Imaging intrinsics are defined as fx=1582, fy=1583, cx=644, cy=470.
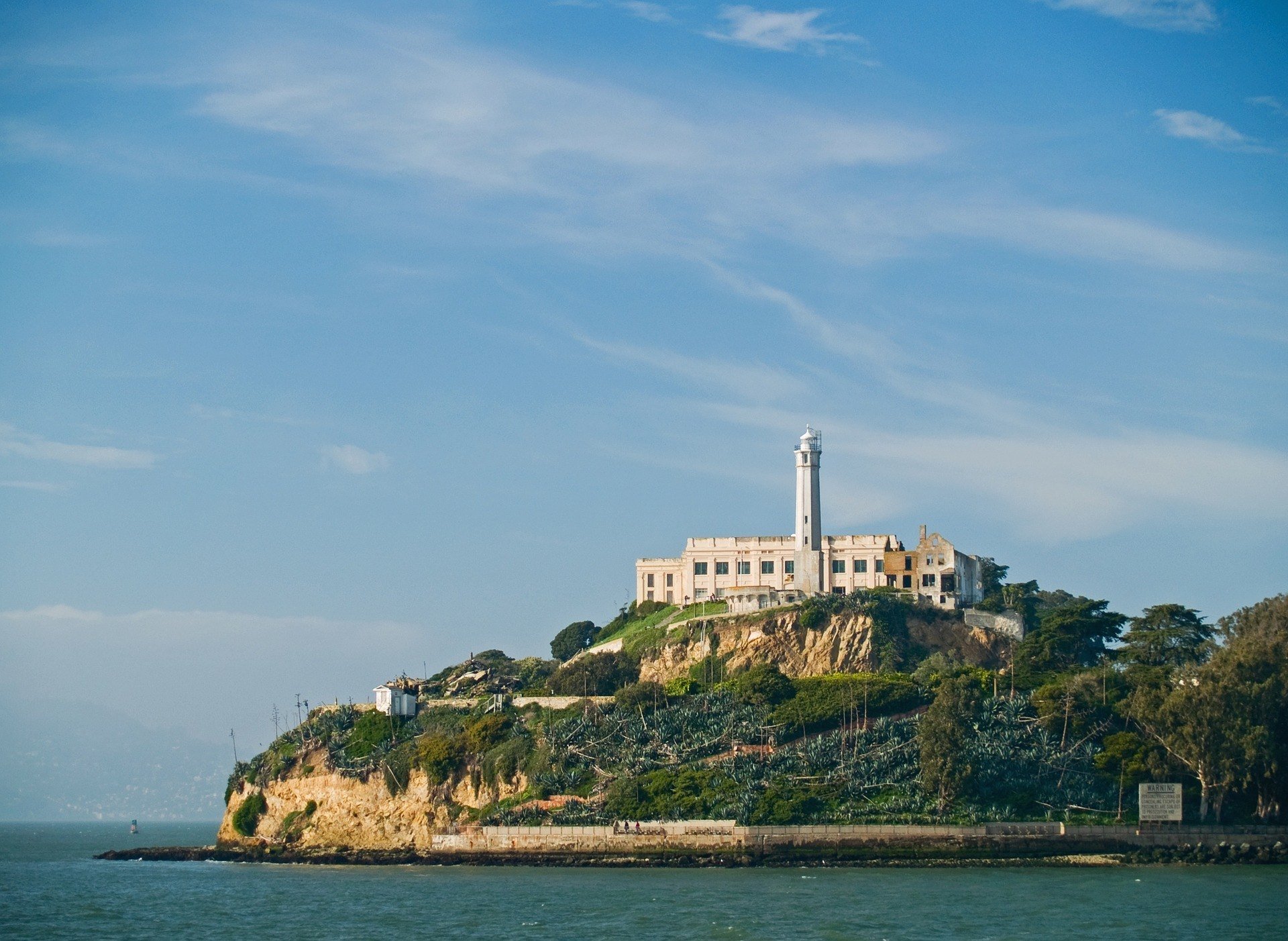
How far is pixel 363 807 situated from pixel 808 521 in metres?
30.0

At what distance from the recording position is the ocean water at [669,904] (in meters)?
47.9

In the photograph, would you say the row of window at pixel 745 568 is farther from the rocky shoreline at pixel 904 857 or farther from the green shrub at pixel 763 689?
the rocky shoreline at pixel 904 857

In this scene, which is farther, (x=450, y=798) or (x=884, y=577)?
(x=884, y=577)

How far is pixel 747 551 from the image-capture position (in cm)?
9231

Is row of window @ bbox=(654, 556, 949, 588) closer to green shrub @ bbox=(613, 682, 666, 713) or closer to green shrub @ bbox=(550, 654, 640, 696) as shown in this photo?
green shrub @ bbox=(550, 654, 640, 696)

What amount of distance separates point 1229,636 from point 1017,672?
1043 cm

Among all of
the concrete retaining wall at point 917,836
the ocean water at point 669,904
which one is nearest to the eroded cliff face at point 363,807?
the ocean water at point 669,904

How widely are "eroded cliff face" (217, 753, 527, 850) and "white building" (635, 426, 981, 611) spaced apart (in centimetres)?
2093

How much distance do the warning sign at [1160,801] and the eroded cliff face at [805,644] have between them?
62.3 ft

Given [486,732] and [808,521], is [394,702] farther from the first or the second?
[808,521]

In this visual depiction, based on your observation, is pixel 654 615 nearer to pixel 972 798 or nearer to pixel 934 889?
pixel 972 798

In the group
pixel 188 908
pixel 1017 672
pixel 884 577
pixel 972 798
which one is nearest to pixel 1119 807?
pixel 972 798

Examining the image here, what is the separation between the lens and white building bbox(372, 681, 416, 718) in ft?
271

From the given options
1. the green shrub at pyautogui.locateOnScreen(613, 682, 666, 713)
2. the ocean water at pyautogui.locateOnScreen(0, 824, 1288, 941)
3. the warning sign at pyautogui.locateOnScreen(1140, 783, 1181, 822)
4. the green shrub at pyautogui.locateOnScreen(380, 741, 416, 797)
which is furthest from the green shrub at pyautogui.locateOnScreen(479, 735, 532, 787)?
the warning sign at pyautogui.locateOnScreen(1140, 783, 1181, 822)
